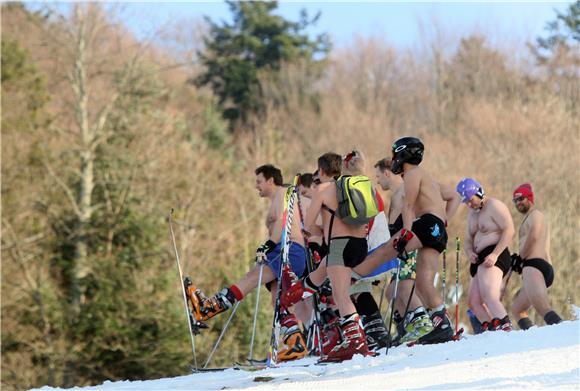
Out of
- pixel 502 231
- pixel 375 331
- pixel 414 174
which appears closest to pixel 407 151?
pixel 414 174

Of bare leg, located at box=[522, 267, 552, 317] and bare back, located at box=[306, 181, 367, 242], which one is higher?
bare back, located at box=[306, 181, 367, 242]

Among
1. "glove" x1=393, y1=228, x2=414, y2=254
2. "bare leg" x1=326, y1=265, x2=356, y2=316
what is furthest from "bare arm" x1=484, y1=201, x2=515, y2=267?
"bare leg" x1=326, y1=265, x2=356, y2=316

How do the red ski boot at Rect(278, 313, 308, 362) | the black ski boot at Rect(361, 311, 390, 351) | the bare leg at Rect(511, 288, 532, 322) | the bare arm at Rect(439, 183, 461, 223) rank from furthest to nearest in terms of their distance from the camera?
the bare leg at Rect(511, 288, 532, 322), the bare arm at Rect(439, 183, 461, 223), the red ski boot at Rect(278, 313, 308, 362), the black ski boot at Rect(361, 311, 390, 351)

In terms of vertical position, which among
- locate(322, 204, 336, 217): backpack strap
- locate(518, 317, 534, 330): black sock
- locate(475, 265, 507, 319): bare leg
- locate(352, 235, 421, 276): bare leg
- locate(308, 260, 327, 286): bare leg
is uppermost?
locate(322, 204, 336, 217): backpack strap

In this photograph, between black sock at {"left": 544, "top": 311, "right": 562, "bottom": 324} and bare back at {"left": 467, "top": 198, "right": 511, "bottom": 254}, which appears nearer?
black sock at {"left": 544, "top": 311, "right": 562, "bottom": 324}

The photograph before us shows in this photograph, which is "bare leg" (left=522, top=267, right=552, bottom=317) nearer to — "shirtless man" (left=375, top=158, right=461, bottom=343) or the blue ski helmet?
the blue ski helmet

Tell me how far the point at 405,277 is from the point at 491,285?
1.22 meters

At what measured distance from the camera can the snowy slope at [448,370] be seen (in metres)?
7.18

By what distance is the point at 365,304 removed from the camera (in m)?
10.4

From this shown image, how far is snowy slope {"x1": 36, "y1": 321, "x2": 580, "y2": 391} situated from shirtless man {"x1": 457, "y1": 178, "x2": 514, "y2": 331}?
1.85 m

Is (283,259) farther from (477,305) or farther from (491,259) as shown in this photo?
(477,305)

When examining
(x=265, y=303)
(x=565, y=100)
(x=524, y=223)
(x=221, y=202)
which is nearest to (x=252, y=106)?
(x=565, y=100)

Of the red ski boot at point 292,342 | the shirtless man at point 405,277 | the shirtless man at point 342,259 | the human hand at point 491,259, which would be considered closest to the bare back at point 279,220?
the red ski boot at point 292,342

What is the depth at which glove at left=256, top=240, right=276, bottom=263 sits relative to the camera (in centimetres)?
1038
